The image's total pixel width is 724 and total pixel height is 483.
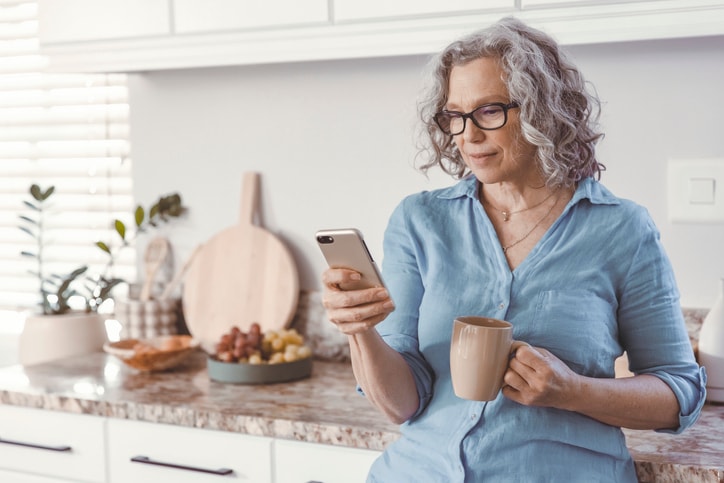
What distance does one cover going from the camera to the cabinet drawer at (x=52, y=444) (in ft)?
6.42

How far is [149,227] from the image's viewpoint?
250cm

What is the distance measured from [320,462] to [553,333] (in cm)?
56

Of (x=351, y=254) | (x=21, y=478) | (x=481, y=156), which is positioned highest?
(x=481, y=156)

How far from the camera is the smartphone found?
49.3 inches

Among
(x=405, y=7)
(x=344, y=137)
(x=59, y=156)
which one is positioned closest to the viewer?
(x=405, y=7)

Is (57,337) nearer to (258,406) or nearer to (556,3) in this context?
(258,406)

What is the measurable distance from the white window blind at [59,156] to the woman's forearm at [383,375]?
131cm

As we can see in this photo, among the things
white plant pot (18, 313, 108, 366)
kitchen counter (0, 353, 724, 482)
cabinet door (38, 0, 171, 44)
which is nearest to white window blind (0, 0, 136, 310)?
white plant pot (18, 313, 108, 366)

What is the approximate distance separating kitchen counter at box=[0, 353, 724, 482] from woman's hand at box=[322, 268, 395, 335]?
0.41 metres

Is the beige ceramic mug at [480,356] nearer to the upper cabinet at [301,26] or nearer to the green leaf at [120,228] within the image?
the upper cabinet at [301,26]

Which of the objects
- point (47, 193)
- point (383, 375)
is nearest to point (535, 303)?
point (383, 375)

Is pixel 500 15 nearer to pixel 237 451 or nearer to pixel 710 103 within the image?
pixel 710 103

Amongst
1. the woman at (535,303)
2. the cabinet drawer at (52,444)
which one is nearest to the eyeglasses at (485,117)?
the woman at (535,303)

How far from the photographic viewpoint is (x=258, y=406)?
1854mm
